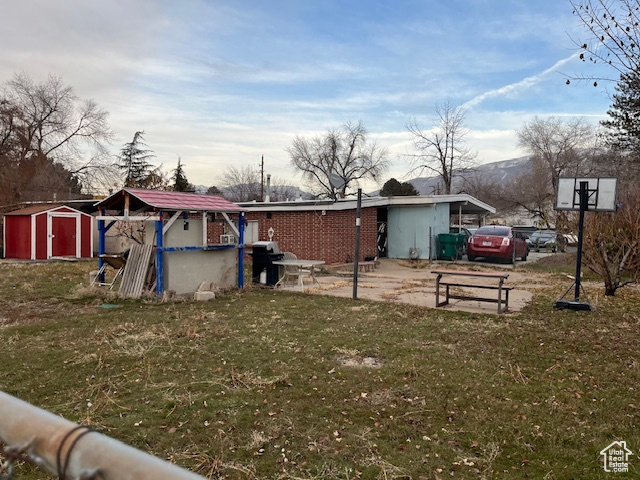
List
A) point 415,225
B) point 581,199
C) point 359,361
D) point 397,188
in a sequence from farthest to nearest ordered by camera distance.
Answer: point 397,188, point 415,225, point 581,199, point 359,361

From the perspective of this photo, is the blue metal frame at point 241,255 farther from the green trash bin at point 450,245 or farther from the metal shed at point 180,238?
the green trash bin at point 450,245

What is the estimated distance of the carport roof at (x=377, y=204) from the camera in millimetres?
17562

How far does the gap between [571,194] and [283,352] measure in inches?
286

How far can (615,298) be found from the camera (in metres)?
10.4

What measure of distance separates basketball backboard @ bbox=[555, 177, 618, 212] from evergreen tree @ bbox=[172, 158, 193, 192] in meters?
35.0

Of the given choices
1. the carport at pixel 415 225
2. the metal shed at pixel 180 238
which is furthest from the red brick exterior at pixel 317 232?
the metal shed at pixel 180 238

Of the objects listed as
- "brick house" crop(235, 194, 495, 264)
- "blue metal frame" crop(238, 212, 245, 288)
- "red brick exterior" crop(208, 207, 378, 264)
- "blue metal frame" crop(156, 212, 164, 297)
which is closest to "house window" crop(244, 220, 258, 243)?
"brick house" crop(235, 194, 495, 264)

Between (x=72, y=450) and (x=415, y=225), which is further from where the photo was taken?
(x=415, y=225)

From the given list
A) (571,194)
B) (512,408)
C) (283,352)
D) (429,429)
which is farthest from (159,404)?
(571,194)

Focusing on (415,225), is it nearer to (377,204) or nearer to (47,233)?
(377,204)

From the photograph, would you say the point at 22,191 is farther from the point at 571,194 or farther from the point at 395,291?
the point at 571,194

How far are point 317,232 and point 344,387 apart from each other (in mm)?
12913

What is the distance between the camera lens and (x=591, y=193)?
967 centimetres

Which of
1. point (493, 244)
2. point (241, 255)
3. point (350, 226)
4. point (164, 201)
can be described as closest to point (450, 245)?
point (493, 244)
